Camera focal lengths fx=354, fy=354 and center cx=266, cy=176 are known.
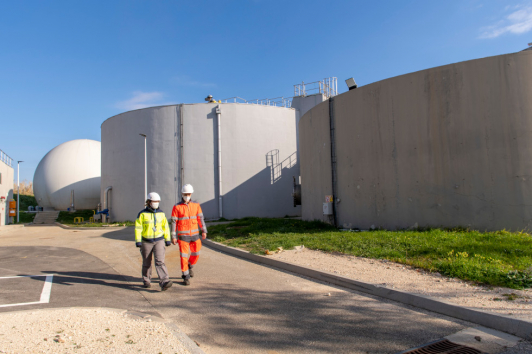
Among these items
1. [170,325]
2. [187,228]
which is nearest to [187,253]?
[187,228]

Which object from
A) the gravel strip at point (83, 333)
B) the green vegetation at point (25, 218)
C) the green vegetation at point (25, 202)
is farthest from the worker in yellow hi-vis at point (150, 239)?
the green vegetation at point (25, 202)

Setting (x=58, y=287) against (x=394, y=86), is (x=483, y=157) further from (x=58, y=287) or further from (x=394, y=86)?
(x=58, y=287)

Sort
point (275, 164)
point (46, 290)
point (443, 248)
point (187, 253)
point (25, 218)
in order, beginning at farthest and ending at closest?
1. point (25, 218)
2. point (275, 164)
3. point (443, 248)
4. point (187, 253)
5. point (46, 290)

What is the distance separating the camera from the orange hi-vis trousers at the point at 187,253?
661 centimetres

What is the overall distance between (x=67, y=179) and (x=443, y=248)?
35673mm

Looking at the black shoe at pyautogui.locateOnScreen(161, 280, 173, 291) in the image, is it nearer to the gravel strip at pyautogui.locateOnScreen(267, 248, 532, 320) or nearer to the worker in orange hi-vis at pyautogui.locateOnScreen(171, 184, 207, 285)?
the worker in orange hi-vis at pyautogui.locateOnScreen(171, 184, 207, 285)

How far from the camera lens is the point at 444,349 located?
3.63 metres

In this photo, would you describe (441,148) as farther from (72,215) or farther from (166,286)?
(72,215)

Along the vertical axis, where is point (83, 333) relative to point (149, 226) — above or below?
below

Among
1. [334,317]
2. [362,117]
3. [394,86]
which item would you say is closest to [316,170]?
[362,117]

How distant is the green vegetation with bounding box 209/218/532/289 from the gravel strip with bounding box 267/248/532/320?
0.87 ft

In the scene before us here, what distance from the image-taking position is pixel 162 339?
3.89m

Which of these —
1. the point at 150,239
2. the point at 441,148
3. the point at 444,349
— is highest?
the point at 441,148

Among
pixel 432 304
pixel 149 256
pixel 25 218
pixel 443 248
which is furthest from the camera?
pixel 25 218
